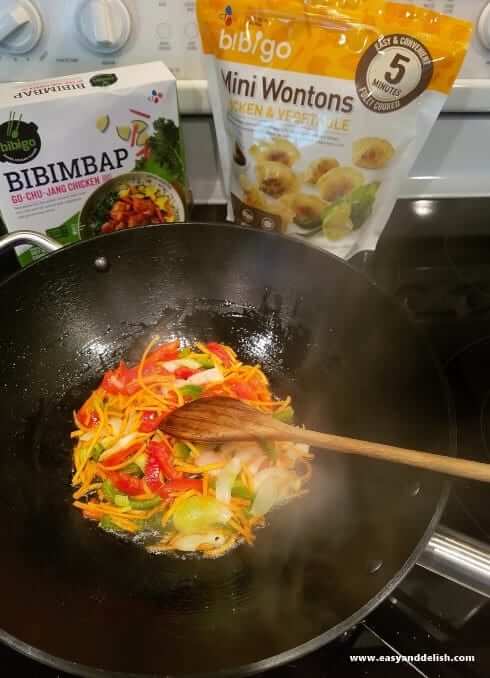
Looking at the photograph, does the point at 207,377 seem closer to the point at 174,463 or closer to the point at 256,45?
the point at 174,463

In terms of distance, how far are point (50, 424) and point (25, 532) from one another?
0.69ft

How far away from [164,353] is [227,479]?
0.97 feet

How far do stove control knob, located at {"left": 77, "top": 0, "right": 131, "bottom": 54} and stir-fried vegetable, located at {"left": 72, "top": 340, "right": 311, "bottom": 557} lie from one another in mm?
587

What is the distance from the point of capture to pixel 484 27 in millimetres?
1014

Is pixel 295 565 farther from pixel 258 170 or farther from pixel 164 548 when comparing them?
pixel 258 170

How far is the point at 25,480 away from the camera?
90 centimetres

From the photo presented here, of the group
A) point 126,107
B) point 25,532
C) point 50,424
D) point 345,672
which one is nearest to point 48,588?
point 25,532

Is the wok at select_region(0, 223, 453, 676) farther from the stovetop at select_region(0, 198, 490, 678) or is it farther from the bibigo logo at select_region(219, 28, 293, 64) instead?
the bibigo logo at select_region(219, 28, 293, 64)

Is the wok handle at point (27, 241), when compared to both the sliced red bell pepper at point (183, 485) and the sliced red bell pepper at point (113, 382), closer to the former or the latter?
the sliced red bell pepper at point (113, 382)

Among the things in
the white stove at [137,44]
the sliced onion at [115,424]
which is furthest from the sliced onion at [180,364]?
the white stove at [137,44]

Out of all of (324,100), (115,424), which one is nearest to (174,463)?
(115,424)

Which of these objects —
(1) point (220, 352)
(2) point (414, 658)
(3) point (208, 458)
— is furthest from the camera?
(1) point (220, 352)

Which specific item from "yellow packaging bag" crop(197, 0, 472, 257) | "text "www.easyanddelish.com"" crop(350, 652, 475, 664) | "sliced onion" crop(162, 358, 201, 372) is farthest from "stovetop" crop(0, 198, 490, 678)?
"sliced onion" crop(162, 358, 201, 372)

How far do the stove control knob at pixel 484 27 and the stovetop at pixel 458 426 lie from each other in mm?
384
